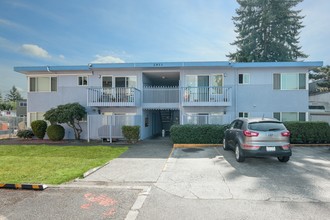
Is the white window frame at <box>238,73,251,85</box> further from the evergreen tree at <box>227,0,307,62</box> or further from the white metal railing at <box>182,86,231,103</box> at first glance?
the evergreen tree at <box>227,0,307,62</box>

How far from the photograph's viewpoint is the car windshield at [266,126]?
25.0ft

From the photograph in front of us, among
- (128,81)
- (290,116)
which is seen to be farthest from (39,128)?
(290,116)

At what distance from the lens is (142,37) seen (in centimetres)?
1655

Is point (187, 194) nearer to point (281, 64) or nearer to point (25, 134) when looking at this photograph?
point (281, 64)

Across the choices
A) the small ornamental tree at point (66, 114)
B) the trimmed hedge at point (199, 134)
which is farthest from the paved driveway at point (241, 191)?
the small ornamental tree at point (66, 114)

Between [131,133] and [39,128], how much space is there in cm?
746

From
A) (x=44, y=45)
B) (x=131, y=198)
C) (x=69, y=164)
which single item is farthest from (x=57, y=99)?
(x=131, y=198)

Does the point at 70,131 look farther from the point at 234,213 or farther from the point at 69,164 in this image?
the point at 234,213

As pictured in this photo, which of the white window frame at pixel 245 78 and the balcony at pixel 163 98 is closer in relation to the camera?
the white window frame at pixel 245 78

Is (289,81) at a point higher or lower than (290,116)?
higher

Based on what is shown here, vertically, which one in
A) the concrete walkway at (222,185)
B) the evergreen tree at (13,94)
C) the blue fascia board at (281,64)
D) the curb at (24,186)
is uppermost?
the evergreen tree at (13,94)

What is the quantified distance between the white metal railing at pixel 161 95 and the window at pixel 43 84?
7628 mm

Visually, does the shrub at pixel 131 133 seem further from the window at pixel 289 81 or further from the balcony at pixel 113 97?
the window at pixel 289 81

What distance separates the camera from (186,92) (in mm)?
14914
